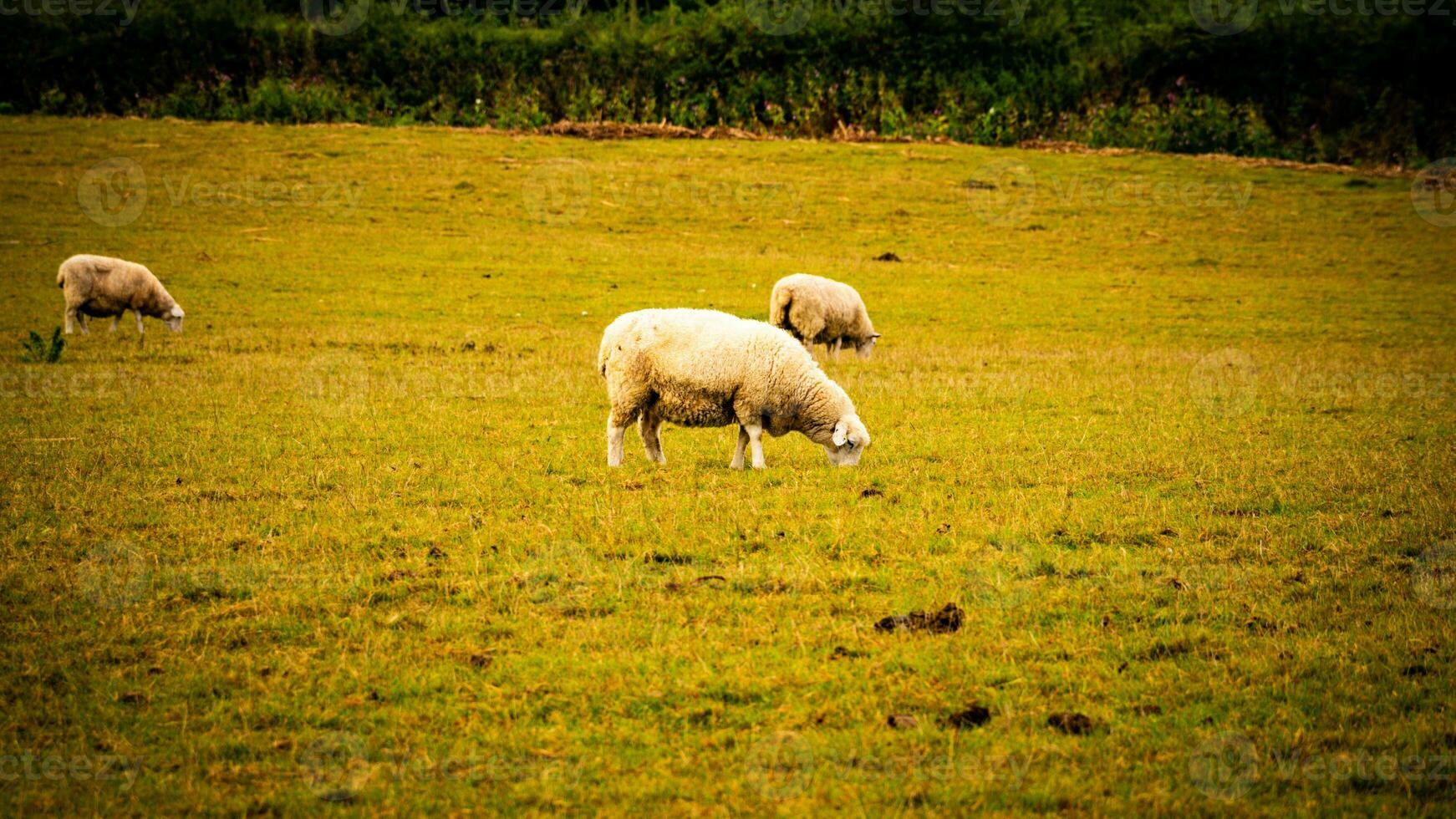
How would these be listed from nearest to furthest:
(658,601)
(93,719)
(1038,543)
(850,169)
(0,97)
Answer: (93,719)
(658,601)
(1038,543)
(850,169)
(0,97)

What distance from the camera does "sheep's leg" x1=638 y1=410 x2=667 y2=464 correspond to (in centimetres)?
1088

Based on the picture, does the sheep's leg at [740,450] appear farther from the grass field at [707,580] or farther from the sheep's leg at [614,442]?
the sheep's leg at [614,442]

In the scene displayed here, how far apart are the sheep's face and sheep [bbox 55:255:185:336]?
1492 centimetres

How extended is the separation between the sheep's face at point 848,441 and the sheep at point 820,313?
8.21 metres

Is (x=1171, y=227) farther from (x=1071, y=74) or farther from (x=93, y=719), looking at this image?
(x=93, y=719)

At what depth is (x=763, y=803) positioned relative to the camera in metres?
4.53

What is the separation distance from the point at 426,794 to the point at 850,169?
1409 inches

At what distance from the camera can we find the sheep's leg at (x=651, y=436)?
1088 cm

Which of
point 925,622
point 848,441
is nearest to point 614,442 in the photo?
point 848,441

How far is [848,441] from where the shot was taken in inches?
422

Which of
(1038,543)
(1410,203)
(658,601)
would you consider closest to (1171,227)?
(1410,203)

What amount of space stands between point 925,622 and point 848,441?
4.45 metres

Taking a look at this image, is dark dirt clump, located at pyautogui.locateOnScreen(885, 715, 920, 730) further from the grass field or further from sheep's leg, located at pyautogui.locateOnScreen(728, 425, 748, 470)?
sheep's leg, located at pyautogui.locateOnScreen(728, 425, 748, 470)

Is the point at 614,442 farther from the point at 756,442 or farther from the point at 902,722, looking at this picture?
the point at 902,722
